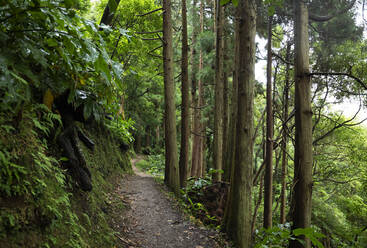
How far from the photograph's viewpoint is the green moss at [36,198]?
158 centimetres

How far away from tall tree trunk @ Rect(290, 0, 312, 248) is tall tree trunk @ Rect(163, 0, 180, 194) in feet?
14.3

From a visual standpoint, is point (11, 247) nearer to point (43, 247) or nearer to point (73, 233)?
point (43, 247)

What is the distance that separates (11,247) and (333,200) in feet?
53.8

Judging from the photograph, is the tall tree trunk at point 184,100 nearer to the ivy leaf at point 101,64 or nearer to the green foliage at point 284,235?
the green foliage at point 284,235

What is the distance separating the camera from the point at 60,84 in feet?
7.88

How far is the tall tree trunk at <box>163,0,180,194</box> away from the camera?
8.20 meters

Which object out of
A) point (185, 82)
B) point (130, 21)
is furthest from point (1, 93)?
point (130, 21)

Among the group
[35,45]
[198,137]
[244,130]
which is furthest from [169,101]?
[35,45]

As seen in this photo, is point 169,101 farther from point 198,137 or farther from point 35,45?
point 35,45

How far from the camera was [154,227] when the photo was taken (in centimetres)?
438

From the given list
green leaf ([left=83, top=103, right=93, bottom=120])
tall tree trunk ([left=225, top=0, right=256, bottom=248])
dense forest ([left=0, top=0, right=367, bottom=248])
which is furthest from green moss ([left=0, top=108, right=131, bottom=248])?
tall tree trunk ([left=225, top=0, right=256, bottom=248])

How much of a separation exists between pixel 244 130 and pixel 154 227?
267 centimetres

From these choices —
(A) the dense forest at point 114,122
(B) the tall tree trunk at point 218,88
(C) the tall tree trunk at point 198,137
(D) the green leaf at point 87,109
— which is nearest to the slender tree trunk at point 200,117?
(C) the tall tree trunk at point 198,137

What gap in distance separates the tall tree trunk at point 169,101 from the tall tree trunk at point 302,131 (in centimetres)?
435
